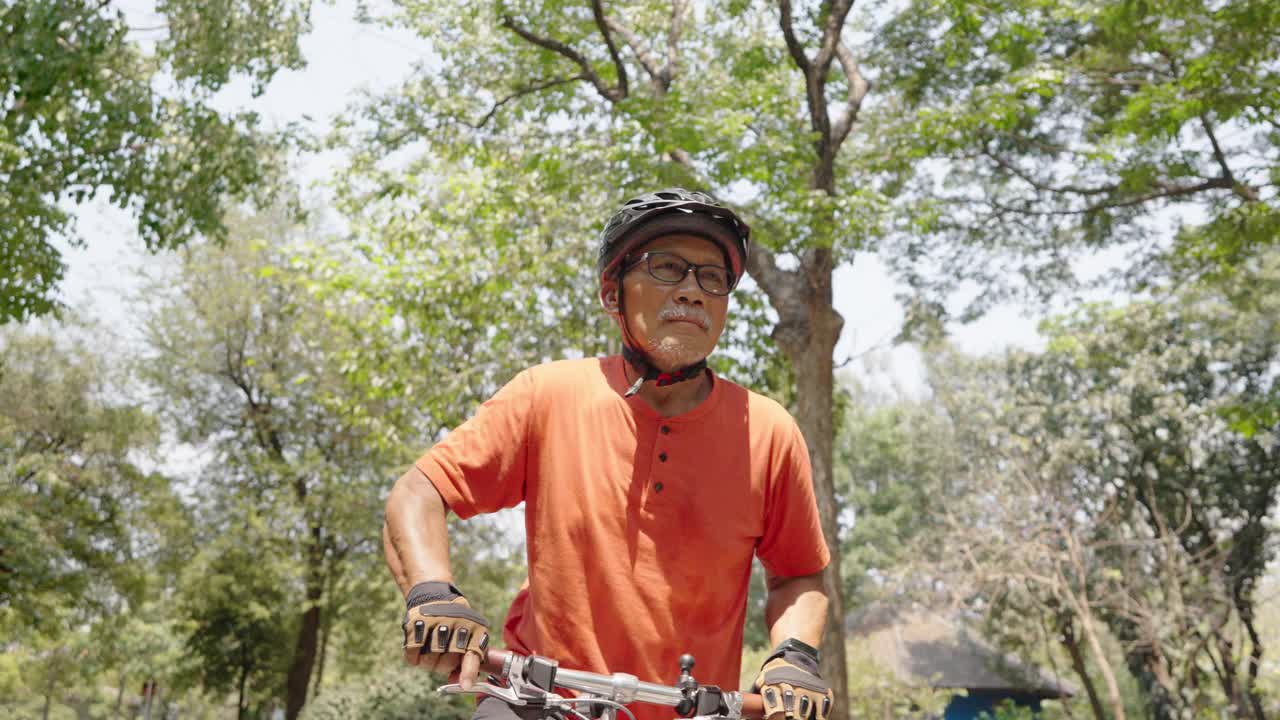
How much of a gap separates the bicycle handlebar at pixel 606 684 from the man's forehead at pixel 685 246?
109cm

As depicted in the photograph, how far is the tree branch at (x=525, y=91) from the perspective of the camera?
45.9 ft

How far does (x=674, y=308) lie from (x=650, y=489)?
470 millimetres

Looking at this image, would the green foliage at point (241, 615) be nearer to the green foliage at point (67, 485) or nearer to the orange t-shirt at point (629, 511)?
the green foliage at point (67, 485)

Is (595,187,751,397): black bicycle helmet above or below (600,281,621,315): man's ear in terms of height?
above

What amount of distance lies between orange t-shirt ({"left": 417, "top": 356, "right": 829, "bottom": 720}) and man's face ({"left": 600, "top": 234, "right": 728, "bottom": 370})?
17 cm

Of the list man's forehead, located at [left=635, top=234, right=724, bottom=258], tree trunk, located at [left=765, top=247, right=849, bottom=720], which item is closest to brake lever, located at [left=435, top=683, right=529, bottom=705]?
man's forehead, located at [left=635, top=234, right=724, bottom=258]

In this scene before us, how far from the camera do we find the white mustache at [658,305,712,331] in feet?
8.73

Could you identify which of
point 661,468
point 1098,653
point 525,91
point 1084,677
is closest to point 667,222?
point 661,468

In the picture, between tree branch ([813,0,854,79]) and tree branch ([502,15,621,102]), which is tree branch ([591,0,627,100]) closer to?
tree branch ([502,15,621,102])

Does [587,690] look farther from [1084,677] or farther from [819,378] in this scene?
[1084,677]

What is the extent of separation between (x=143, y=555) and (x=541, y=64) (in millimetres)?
15159

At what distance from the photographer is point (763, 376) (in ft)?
50.7

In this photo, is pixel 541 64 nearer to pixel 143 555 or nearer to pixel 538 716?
pixel 538 716

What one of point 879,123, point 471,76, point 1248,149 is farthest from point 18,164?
point 1248,149
